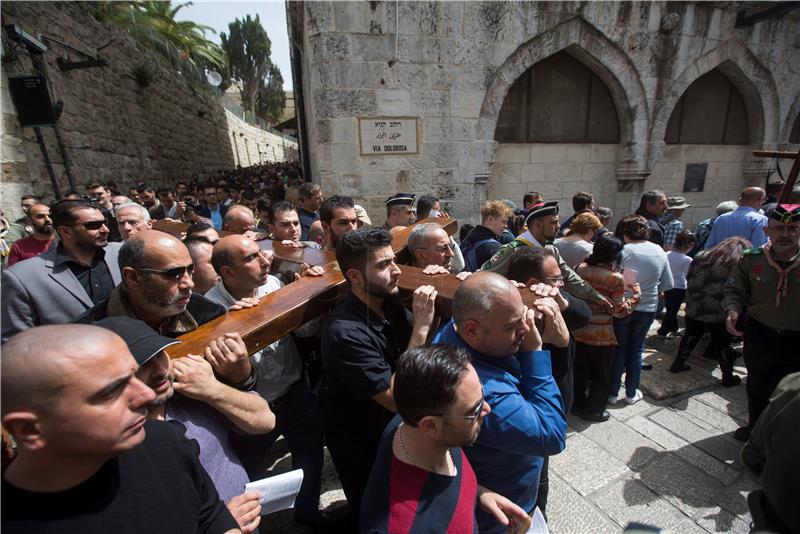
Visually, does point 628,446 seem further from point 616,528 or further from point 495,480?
point 495,480

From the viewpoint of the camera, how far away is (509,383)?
1472 mm

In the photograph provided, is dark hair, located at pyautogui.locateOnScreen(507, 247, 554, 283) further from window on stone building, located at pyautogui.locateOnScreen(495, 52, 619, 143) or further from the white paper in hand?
window on stone building, located at pyautogui.locateOnScreen(495, 52, 619, 143)

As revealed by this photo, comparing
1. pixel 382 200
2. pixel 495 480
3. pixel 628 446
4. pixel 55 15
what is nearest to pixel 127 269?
pixel 495 480

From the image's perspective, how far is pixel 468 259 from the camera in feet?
12.0

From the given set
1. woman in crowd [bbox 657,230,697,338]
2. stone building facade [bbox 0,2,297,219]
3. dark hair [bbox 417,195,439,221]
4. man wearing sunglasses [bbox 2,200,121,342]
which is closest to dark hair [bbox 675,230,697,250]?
woman in crowd [bbox 657,230,697,338]

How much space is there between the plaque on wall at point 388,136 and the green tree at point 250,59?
35106 millimetres

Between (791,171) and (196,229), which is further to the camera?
(791,171)

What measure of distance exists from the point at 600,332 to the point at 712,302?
5.38ft

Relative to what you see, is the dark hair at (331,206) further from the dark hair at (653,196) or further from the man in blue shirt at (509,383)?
the dark hair at (653,196)

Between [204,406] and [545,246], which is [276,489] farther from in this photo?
[545,246]

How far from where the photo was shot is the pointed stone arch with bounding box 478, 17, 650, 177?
20.0 feet

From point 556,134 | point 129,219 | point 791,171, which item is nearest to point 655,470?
point 791,171

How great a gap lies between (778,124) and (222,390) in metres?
11.6

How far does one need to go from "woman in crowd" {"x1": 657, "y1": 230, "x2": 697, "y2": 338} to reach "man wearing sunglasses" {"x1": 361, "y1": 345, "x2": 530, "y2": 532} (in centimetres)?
457
